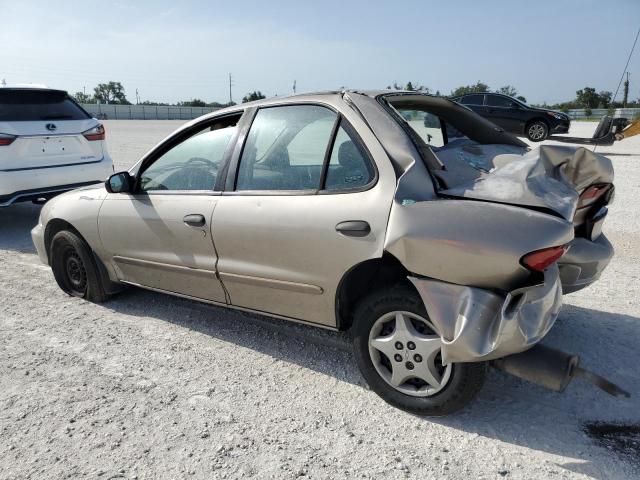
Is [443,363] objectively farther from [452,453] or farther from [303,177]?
[303,177]

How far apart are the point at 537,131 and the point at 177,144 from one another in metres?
16.3

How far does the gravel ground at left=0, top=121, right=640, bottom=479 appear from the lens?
2.40m

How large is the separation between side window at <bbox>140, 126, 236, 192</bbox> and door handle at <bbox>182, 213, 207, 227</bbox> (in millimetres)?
212

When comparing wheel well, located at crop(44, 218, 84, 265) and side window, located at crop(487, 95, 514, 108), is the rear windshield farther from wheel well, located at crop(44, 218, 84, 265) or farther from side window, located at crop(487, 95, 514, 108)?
side window, located at crop(487, 95, 514, 108)

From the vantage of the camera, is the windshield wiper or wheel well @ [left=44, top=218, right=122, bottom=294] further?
the windshield wiper

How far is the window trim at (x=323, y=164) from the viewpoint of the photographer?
2816 millimetres

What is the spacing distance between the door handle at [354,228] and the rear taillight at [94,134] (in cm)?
535

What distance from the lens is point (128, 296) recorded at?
4566mm

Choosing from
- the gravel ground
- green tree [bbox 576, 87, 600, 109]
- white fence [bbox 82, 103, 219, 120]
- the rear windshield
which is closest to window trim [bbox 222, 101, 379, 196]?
the gravel ground

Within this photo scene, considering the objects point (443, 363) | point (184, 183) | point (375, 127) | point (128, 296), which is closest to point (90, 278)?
point (128, 296)

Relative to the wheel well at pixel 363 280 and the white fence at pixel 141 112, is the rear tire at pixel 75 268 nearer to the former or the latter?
the wheel well at pixel 363 280

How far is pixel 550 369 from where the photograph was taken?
245 centimetres

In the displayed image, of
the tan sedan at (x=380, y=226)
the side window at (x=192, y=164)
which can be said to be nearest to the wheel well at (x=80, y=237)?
the tan sedan at (x=380, y=226)

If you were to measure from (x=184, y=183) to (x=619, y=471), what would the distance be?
300 centimetres
